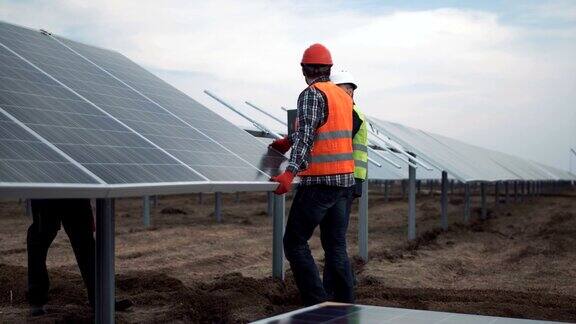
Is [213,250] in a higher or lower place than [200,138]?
lower

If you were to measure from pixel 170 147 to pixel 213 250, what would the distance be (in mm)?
8758

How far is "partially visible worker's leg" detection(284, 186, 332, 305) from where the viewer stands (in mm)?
6527

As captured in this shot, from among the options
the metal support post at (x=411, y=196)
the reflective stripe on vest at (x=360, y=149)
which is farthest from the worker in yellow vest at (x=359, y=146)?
the metal support post at (x=411, y=196)

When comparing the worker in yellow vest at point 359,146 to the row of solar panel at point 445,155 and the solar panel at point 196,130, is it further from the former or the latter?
the row of solar panel at point 445,155

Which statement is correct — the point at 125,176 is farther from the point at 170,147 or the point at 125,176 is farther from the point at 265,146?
the point at 265,146

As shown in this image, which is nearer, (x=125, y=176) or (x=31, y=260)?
(x=125, y=176)

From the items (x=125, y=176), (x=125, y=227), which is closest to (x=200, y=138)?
(x=125, y=176)

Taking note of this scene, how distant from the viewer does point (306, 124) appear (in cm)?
654

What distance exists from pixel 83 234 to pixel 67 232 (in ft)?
0.59

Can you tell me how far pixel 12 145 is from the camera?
16.9 feet

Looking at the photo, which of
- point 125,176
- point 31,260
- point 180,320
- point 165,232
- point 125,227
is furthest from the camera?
point 125,227

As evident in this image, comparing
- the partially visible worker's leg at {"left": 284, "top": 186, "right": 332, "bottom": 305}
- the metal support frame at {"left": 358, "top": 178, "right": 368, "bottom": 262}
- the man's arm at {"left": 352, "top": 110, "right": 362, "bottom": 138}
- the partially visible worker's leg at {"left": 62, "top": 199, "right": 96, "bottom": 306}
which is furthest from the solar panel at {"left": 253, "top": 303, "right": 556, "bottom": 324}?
the metal support frame at {"left": 358, "top": 178, "right": 368, "bottom": 262}

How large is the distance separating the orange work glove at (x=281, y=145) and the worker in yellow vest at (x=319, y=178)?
164 cm

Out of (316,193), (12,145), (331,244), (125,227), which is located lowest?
(125,227)
